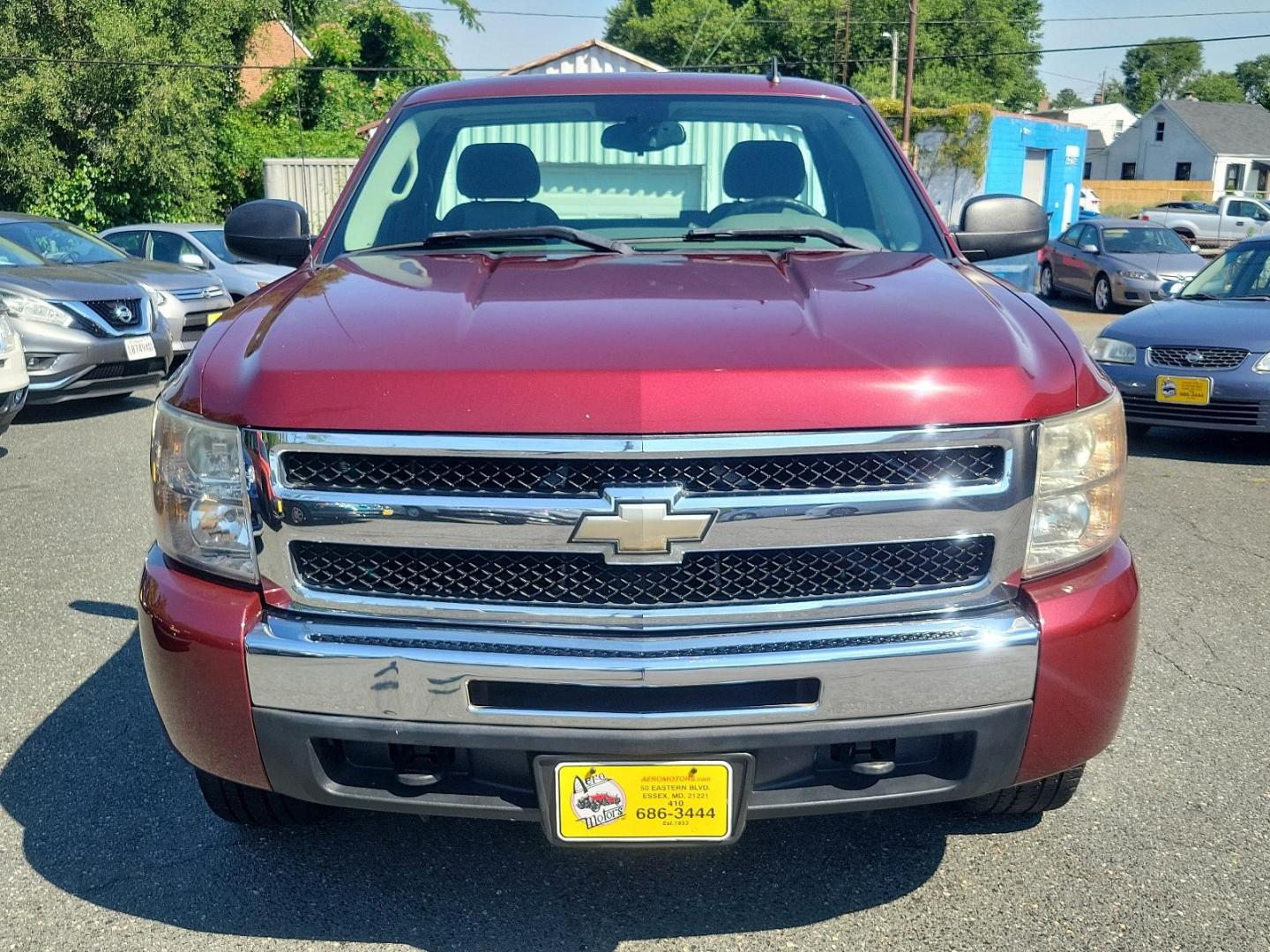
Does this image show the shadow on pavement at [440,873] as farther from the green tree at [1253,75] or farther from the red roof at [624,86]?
the green tree at [1253,75]

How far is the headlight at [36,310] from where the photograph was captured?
9.76 m

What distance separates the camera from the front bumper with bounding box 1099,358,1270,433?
8.08 meters

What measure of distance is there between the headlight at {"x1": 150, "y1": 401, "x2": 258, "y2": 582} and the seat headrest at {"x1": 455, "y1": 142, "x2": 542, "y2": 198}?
151 cm

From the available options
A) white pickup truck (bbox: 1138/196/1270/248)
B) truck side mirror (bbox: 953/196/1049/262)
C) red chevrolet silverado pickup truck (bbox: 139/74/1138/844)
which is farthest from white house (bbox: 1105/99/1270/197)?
red chevrolet silverado pickup truck (bbox: 139/74/1138/844)

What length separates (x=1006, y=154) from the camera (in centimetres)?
3362

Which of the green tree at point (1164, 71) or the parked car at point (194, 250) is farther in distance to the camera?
the green tree at point (1164, 71)

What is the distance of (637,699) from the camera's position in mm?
2350

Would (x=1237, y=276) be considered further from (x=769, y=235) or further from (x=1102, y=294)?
(x=1102, y=294)

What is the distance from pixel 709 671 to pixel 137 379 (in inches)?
363

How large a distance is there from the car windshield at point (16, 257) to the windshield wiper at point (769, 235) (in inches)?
350

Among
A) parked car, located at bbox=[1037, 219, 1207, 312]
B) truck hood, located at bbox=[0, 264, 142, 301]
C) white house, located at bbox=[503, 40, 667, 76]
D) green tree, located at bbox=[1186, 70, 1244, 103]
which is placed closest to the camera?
truck hood, located at bbox=[0, 264, 142, 301]

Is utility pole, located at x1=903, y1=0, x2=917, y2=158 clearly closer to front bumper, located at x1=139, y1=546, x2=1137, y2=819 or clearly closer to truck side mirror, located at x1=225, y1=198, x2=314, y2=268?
truck side mirror, located at x1=225, y1=198, x2=314, y2=268

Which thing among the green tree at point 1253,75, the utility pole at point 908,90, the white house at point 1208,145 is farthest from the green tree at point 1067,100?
the utility pole at point 908,90

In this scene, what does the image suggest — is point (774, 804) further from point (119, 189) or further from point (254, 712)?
point (119, 189)
